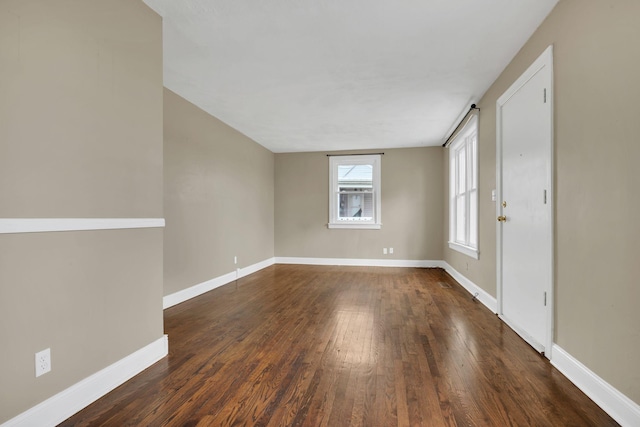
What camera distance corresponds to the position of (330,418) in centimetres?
160

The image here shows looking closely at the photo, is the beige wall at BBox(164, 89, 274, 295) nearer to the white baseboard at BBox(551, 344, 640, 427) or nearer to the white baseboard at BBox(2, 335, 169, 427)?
the white baseboard at BBox(2, 335, 169, 427)

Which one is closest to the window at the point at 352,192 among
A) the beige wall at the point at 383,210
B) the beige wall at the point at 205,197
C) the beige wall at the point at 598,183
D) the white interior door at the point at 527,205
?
the beige wall at the point at 383,210

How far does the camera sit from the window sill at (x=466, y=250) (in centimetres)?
401

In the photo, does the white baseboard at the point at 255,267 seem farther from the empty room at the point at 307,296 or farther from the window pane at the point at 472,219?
the window pane at the point at 472,219

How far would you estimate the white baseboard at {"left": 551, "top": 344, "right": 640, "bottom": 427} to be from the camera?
1.50 metres

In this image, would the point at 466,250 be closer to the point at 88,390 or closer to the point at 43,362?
the point at 88,390

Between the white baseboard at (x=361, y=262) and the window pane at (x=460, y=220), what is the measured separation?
1208 millimetres

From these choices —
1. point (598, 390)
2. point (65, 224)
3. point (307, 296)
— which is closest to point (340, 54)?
point (65, 224)

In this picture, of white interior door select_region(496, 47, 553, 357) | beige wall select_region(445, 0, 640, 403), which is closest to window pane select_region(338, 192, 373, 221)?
white interior door select_region(496, 47, 553, 357)

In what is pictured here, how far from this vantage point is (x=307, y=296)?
4094 millimetres

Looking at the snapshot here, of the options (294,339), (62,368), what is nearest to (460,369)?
(294,339)

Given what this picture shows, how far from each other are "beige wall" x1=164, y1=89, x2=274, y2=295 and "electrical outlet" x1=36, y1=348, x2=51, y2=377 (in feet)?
6.70

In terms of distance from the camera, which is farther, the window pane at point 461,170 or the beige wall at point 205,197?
the window pane at point 461,170

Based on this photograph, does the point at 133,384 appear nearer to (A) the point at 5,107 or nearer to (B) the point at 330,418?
(B) the point at 330,418
